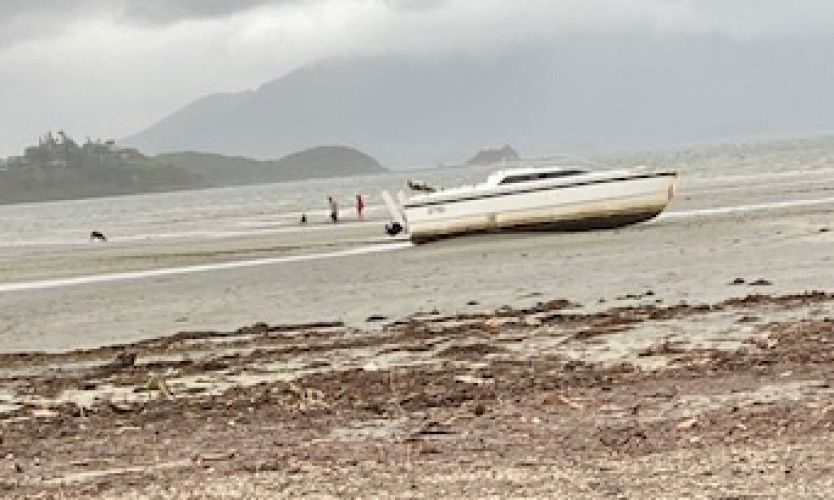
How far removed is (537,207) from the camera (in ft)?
105

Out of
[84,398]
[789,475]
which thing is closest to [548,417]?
[789,475]

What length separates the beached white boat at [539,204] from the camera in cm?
3200

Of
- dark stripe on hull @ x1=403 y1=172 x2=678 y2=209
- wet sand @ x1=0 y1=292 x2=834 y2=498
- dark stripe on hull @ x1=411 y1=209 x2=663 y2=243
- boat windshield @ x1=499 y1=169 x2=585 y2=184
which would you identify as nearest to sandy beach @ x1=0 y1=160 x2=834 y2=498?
wet sand @ x1=0 y1=292 x2=834 y2=498

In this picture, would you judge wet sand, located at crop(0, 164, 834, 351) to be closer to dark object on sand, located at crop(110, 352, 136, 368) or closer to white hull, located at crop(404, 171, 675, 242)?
white hull, located at crop(404, 171, 675, 242)

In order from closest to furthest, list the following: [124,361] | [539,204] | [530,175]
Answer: [124,361] → [539,204] → [530,175]

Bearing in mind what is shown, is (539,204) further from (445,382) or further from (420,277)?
(445,382)

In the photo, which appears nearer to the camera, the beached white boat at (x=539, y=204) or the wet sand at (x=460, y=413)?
the wet sand at (x=460, y=413)

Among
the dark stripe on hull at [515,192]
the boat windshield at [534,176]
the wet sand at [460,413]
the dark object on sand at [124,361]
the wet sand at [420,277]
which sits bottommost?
the wet sand at [420,277]

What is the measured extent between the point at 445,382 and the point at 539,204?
2212 centimetres

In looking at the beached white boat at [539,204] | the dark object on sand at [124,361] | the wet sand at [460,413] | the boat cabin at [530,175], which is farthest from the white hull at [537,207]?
the dark object on sand at [124,361]

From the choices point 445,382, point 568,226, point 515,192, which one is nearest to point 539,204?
point 515,192

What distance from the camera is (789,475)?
245 inches

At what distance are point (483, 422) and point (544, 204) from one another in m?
23.9

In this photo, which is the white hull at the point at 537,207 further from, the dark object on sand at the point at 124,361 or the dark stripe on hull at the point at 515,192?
the dark object on sand at the point at 124,361
